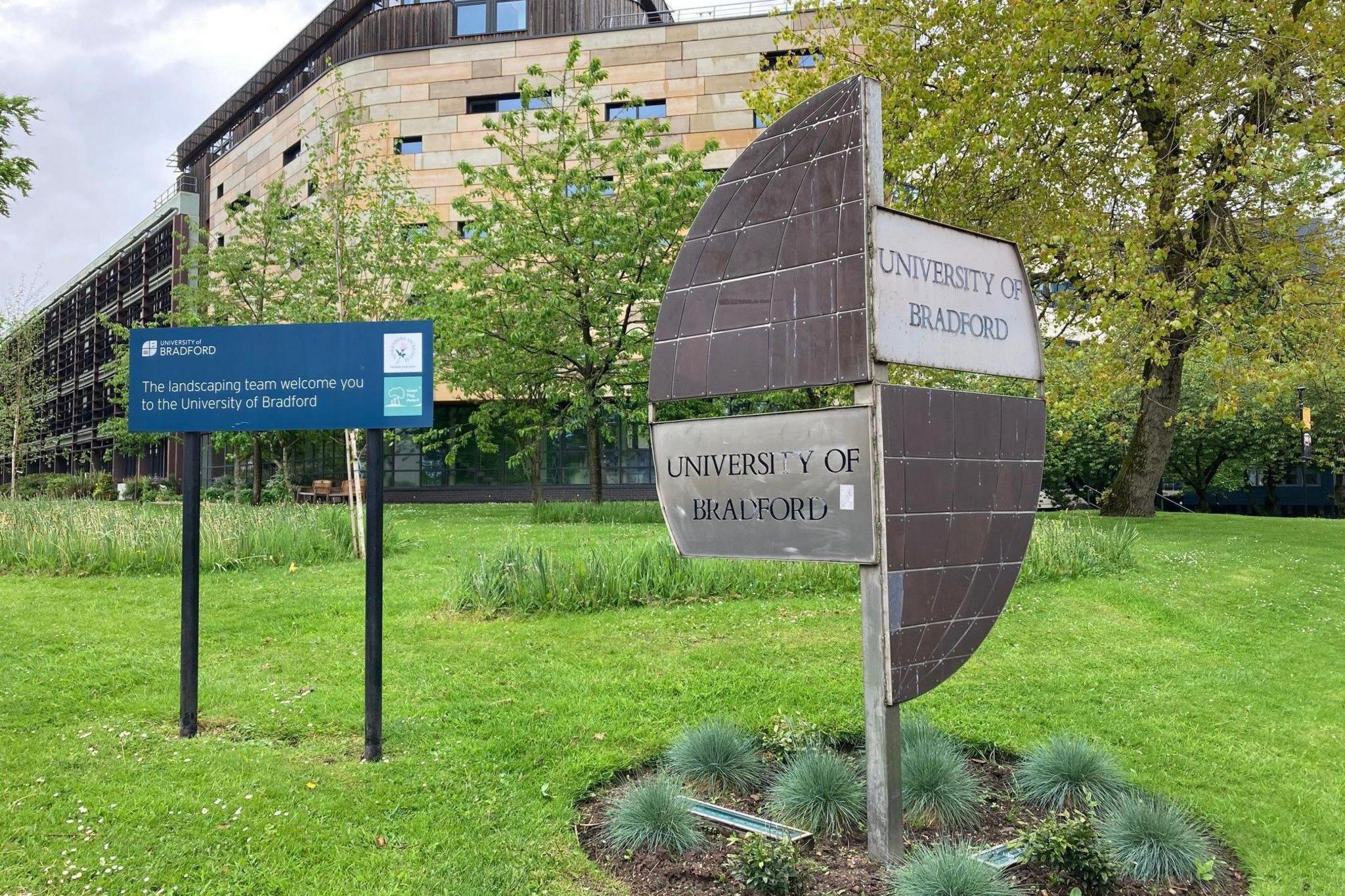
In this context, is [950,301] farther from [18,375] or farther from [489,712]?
[18,375]

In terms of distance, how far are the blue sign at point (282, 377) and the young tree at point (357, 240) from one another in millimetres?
8079

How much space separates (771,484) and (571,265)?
15.0 m

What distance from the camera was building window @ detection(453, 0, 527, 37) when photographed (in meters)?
35.4

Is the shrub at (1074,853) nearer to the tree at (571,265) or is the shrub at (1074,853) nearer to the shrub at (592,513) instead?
the shrub at (592,513)

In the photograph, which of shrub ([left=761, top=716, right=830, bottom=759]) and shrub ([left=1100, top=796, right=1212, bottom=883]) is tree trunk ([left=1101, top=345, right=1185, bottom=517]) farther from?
shrub ([left=1100, top=796, right=1212, bottom=883])

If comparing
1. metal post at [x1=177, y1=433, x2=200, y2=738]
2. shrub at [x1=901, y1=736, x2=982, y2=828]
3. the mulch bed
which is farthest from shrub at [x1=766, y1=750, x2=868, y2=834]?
metal post at [x1=177, y1=433, x2=200, y2=738]

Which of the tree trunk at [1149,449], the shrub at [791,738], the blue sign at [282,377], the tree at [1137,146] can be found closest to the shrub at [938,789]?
the shrub at [791,738]

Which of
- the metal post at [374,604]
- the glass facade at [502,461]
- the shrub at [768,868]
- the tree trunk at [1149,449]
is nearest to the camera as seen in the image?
the shrub at [768,868]

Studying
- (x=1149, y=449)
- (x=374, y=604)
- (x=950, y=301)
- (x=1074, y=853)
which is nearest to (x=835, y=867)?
(x=1074, y=853)

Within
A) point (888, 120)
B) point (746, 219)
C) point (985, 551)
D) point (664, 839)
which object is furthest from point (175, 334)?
point (888, 120)

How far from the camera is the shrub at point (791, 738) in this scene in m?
5.40

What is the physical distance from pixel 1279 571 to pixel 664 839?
11632mm

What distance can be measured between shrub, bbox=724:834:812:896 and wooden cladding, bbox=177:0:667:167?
3431 centimetres

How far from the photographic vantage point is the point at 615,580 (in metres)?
9.43
